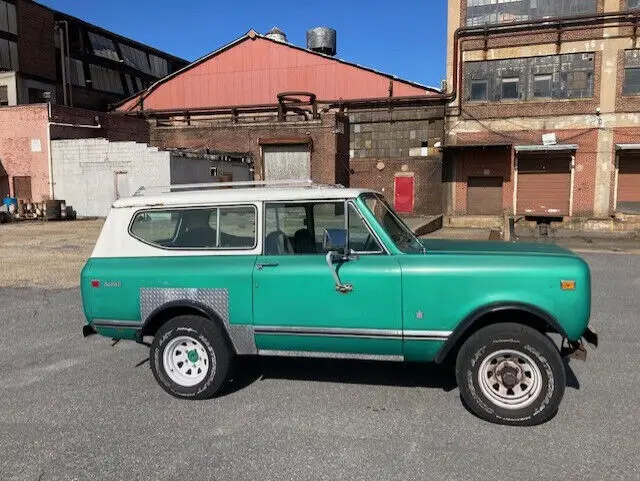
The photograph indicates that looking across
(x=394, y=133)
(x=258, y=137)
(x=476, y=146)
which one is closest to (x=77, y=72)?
(x=258, y=137)

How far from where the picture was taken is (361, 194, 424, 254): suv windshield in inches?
176

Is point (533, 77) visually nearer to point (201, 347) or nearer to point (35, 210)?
point (35, 210)

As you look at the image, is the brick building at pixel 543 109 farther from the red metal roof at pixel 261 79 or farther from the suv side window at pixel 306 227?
the suv side window at pixel 306 227

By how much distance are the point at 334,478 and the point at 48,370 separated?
363 centimetres

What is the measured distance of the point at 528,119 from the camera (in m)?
26.9

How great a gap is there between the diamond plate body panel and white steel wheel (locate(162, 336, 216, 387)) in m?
0.32

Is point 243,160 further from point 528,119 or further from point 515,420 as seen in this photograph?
point 515,420

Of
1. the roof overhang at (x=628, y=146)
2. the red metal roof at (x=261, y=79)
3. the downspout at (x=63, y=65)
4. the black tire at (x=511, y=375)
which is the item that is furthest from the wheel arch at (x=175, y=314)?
the downspout at (x=63, y=65)

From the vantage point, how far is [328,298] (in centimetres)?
427

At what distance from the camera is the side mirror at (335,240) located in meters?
4.10

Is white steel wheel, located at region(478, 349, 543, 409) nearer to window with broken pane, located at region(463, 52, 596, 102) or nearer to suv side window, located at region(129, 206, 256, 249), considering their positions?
suv side window, located at region(129, 206, 256, 249)

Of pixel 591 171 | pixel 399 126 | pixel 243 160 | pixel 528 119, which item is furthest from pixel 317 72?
pixel 591 171

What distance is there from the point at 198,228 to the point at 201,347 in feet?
3.52

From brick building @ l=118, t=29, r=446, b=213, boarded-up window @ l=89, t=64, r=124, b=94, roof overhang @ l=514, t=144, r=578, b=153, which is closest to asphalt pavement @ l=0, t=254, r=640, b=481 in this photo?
brick building @ l=118, t=29, r=446, b=213
